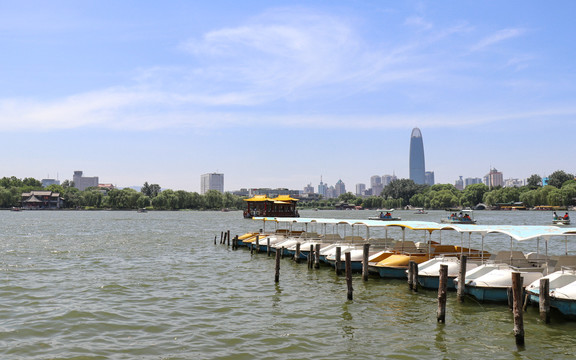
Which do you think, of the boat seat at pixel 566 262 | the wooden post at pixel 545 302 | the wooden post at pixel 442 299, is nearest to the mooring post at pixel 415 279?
the wooden post at pixel 442 299

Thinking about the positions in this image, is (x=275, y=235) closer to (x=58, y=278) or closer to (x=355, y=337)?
(x=58, y=278)

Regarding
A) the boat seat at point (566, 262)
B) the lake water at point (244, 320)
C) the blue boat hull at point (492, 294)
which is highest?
the boat seat at point (566, 262)

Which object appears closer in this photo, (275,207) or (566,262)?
(566,262)

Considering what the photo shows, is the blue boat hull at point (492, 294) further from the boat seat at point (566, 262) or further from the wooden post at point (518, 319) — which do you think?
the wooden post at point (518, 319)

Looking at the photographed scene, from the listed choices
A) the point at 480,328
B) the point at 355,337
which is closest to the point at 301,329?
the point at 355,337

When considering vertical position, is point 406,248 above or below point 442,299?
above

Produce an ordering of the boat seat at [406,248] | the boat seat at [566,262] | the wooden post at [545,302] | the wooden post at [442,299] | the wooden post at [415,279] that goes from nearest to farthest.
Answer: the wooden post at [545,302] < the wooden post at [442,299] < the boat seat at [566,262] < the wooden post at [415,279] < the boat seat at [406,248]

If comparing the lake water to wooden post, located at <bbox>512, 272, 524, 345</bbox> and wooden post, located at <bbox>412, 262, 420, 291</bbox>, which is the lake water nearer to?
wooden post, located at <bbox>512, 272, 524, 345</bbox>

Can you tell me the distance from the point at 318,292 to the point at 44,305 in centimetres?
1364

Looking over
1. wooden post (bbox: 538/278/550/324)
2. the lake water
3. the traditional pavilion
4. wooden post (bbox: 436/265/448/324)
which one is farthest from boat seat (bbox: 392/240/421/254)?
the traditional pavilion

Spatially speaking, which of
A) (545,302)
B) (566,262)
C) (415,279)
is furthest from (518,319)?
(415,279)

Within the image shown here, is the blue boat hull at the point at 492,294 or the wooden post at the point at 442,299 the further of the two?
the blue boat hull at the point at 492,294

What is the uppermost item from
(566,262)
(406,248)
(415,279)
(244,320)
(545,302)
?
(566,262)

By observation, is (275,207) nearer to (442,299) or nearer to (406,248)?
(406,248)
